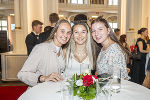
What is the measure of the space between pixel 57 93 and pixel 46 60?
27.4 inches

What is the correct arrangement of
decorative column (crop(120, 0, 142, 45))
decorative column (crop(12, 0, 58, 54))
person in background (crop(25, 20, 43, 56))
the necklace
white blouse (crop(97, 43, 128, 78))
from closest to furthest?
1. white blouse (crop(97, 43, 128, 78))
2. the necklace
3. person in background (crop(25, 20, 43, 56))
4. decorative column (crop(12, 0, 58, 54))
5. decorative column (crop(120, 0, 142, 45))

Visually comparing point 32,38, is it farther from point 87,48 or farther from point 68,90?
point 68,90

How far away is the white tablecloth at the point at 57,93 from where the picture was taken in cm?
145

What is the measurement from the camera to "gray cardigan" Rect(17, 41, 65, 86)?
2055 millimetres

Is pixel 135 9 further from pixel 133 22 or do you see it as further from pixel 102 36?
pixel 102 36

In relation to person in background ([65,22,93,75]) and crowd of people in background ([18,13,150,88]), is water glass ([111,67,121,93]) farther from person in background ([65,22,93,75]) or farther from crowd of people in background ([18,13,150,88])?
person in background ([65,22,93,75])

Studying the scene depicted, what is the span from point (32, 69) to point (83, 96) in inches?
37.6

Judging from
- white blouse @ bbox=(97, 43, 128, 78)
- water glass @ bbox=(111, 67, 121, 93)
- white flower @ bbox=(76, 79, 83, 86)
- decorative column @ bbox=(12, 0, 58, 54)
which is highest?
decorative column @ bbox=(12, 0, 58, 54)

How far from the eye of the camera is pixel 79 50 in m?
2.59

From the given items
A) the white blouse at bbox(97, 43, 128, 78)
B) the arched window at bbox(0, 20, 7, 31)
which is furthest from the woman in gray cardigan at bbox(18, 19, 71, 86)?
the arched window at bbox(0, 20, 7, 31)

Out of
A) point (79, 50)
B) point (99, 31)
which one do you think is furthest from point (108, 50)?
point (79, 50)

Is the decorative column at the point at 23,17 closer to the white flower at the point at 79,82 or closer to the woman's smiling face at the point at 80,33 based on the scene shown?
the woman's smiling face at the point at 80,33

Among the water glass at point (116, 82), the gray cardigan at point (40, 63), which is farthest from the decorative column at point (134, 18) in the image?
the water glass at point (116, 82)

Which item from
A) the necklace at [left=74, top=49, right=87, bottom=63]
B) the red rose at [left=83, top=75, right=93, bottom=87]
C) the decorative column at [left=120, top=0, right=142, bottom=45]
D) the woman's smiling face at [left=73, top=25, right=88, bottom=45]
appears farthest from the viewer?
the decorative column at [left=120, top=0, right=142, bottom=45]
